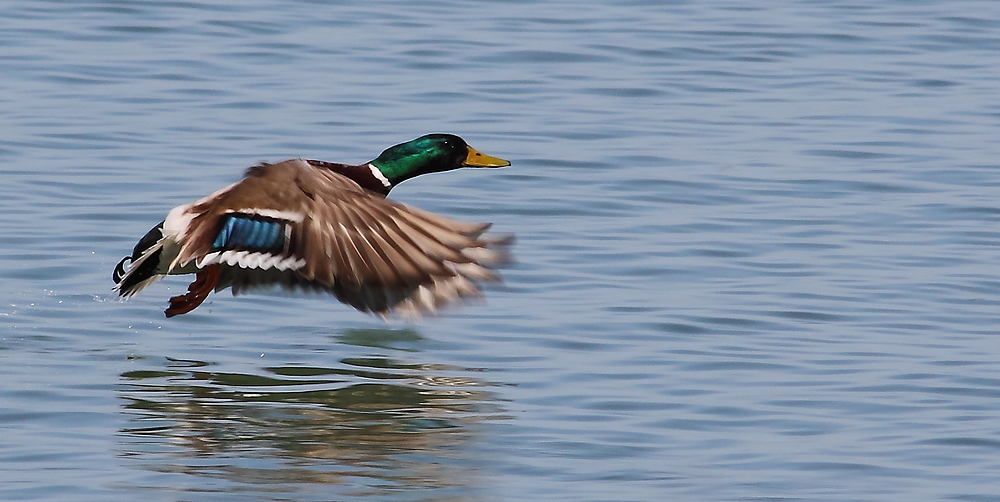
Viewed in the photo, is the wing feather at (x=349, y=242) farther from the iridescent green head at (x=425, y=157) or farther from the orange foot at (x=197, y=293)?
the iridescent green head at (x=425, y=157)

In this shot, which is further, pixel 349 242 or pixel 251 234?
pixel 251 234

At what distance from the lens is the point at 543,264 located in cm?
893

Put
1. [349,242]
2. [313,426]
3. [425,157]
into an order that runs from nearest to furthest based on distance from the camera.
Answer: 1. [349,242]
2. [313,426]
3. [425,157]

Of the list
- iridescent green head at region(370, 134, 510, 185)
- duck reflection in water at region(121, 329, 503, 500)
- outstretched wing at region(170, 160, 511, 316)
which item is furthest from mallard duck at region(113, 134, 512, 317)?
iridescent green head at region(370, 134, 510, 185)

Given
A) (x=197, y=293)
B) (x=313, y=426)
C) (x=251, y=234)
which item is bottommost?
(x=313, y=426)

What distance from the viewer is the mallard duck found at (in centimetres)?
613

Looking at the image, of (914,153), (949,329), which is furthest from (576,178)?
(949,329)

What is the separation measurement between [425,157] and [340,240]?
208 centimetres

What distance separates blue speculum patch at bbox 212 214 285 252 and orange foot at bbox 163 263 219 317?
81 centimetres

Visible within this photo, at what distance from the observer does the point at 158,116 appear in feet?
38.5

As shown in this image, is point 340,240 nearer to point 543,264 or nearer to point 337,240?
point 337,240

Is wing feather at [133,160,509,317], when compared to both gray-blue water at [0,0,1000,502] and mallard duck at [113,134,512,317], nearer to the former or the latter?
mallard duck at [113,134,512,317]

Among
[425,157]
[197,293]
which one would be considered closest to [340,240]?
[197,293]

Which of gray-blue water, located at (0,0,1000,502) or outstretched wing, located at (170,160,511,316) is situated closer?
gray-blue water, located at (0,0,1000,502)
